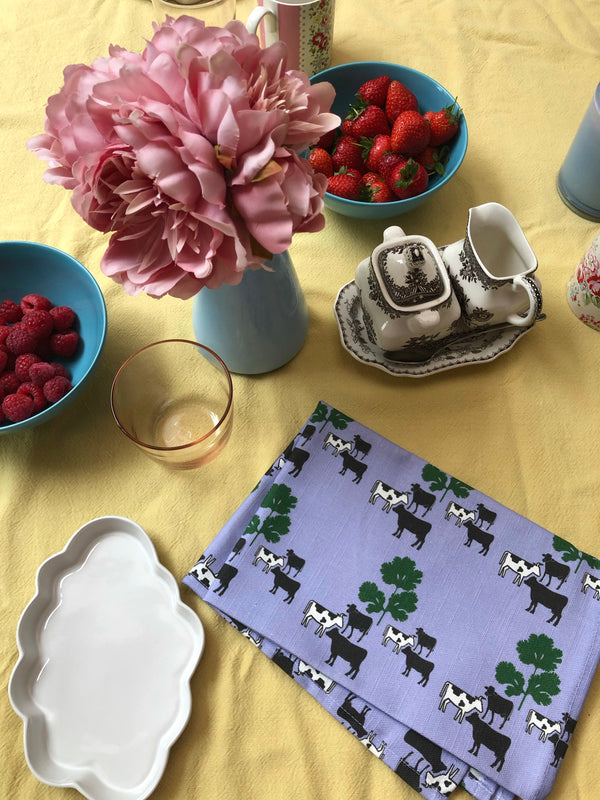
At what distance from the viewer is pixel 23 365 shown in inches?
23.7

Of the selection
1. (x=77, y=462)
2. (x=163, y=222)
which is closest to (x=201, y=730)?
(x=77, y=462)

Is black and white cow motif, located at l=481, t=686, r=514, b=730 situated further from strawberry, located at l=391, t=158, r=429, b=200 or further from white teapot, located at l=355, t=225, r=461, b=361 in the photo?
strawberry, located at l=391, t=158, r=429, b=200

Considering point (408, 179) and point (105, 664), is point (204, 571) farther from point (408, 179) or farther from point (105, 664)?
point (408, 179)

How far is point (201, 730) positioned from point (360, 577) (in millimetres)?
183

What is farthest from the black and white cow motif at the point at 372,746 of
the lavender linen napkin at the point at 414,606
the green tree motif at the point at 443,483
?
the green tree motif at the point at 443,483

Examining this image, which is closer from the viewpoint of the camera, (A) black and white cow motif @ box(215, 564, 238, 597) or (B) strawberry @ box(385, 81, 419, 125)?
(A) black and white cow motif @ box(215, 564, 238, 597)

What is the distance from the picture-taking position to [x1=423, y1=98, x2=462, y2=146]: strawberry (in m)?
0.72

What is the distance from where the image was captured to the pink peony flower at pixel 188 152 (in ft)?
1.27

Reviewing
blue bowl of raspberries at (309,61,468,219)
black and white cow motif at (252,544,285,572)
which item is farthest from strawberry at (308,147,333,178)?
black and white cow motif at (252,544,285,572)

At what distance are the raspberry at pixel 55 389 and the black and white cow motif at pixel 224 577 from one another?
226 mm

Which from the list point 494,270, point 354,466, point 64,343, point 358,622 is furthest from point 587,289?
point 64,343

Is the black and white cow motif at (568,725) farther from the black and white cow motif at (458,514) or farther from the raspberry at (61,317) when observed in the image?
the raspberry at (61,317)

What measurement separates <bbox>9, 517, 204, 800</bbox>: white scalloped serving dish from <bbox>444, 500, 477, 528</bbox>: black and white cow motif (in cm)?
25

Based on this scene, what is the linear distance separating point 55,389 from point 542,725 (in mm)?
512
